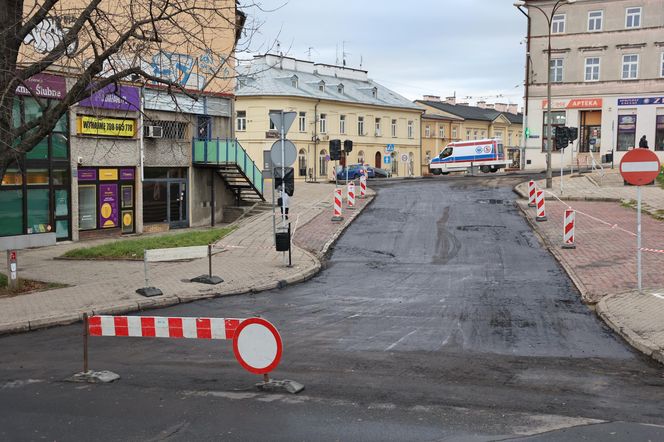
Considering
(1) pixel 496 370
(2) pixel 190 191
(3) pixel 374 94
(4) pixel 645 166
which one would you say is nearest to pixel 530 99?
(3) pixel 374 94

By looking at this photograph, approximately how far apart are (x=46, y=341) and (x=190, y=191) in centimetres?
1867

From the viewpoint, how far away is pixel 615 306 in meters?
11.0

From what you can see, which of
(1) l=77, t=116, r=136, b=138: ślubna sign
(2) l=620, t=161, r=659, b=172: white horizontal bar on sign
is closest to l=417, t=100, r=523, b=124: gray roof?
(1) l=77, t=116, r=136, b=138: ślubna sign

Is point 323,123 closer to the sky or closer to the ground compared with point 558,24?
closer to the ground

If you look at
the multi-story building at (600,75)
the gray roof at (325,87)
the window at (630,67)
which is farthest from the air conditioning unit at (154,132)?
the window at (630,67)

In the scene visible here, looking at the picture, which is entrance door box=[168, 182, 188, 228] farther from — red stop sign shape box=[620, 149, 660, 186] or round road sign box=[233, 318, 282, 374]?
round road sign box=[233, 318, 282, 374]

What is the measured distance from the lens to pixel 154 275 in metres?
15.2

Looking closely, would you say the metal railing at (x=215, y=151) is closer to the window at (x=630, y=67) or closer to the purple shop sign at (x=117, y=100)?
the purple shop sign at (x=117, y=100)

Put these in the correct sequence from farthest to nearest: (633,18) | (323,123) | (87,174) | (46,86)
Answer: (323,123) → (633,18) → (87,174) → (46,86)

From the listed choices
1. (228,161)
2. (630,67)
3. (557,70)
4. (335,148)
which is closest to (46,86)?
(228,161)

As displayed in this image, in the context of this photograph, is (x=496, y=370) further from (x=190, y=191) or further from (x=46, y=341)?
(x=190, y=191)

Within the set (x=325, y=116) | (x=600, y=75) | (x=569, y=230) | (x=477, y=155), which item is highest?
(x=600, y=75)

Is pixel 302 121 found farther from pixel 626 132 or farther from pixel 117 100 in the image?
pixel 117 100

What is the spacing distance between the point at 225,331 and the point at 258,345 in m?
0.45
